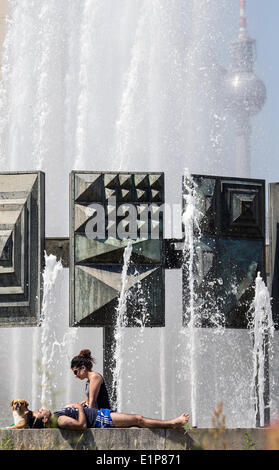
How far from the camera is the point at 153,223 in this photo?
45.3 feet

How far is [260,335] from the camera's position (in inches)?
572

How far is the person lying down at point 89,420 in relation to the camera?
30.3 ft

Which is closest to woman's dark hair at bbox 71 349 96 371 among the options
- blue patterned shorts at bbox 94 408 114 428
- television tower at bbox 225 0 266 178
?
blue patterned shorts at bbox 94 408 114 428

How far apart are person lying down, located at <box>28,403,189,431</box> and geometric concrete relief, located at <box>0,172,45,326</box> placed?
4.10 m

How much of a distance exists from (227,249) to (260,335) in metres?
1.28

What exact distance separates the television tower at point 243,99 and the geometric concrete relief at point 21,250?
111848 millimetres

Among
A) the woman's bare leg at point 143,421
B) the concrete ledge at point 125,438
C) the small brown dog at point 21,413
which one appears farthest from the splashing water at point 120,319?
the concrete ledge at point 125,438

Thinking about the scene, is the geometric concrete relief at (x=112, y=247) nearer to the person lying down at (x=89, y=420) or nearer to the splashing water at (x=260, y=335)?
the splashing water at (x=260, y=335)

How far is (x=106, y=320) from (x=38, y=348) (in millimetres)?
9638

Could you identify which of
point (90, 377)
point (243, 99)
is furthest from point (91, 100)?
point (243, 99)

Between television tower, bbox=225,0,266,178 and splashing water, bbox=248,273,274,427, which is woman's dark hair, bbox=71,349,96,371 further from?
television tower, bbox=225,0,266,178

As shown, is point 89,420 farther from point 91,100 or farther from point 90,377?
point 91,100

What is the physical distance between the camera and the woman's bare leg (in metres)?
9.24
